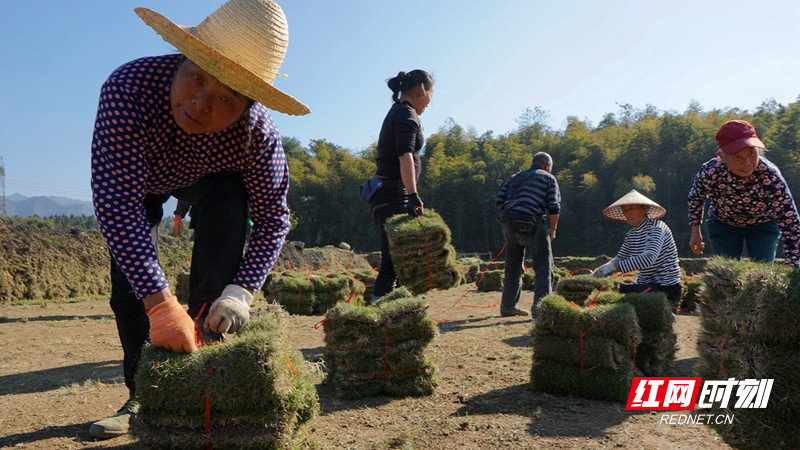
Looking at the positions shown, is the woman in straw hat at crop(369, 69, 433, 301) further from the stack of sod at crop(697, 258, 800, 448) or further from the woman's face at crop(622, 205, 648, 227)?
the stack of sod at crop(697, 258, 800, 448)

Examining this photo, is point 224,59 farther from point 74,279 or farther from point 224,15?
point 74,279

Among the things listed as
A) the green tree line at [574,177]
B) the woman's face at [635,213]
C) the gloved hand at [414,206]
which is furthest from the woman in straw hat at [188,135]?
the green tree line at [574,177]

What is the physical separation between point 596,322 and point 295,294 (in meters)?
6.63

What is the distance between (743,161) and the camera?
4648 mm

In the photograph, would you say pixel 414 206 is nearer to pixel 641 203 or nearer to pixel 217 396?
pixel 641 203

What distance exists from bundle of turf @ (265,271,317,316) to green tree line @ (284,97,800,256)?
3292 centimetres

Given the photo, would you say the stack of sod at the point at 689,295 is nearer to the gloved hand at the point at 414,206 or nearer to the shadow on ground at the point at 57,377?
the gloved hand at the point at 414,206

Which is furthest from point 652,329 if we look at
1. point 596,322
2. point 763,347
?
point 763,347

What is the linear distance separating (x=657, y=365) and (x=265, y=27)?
3.98m

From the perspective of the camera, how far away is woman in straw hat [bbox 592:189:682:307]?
5.77m

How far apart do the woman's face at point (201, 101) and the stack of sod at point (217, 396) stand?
881 millimetres

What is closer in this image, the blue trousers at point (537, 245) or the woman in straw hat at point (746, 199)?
the woman in straw hat at point (746, 199)

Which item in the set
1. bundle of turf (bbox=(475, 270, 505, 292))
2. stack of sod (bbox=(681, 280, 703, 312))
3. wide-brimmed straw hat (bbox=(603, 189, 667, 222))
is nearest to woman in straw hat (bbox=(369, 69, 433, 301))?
wide-brimmed straw hat (bbox=(603, 189, 667, 222))

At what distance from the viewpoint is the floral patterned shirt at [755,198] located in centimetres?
472
